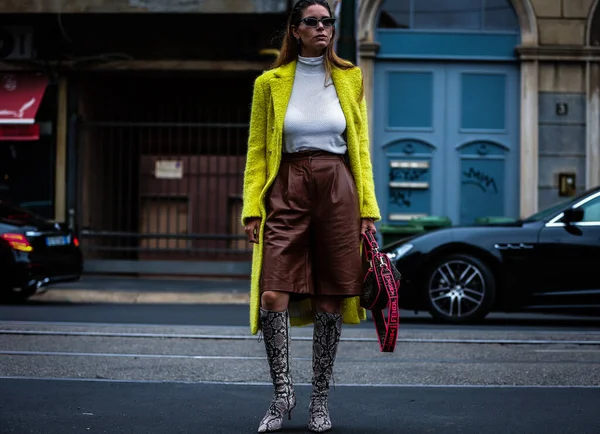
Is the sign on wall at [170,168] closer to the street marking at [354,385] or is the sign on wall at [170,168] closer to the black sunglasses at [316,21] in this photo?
the street marking at [354,385]

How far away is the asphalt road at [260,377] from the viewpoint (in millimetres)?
4957

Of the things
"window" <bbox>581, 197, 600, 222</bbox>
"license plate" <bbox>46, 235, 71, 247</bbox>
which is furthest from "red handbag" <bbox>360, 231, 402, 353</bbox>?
"license plate" <bbox>46, 235, 71, 247</bbox>

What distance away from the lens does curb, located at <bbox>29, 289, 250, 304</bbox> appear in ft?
45.8

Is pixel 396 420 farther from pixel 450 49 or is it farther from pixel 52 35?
pixel 52 35

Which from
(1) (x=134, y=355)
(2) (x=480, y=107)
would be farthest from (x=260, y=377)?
(2) (x=480, y=107)

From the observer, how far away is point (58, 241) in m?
12.8

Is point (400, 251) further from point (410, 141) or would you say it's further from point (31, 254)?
point (410, 141)

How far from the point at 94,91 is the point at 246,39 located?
281cm

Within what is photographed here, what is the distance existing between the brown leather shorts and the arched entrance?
12827 mm

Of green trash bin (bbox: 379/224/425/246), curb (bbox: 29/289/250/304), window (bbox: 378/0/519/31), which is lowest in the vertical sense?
curb (bbox: 29/289/250/304)

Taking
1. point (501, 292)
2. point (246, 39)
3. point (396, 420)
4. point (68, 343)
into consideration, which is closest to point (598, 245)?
point (501, 292)

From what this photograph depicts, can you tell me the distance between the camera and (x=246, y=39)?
1811cm

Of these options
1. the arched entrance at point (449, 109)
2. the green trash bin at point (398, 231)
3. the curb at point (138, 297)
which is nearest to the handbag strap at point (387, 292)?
the curb at point (138, 297)

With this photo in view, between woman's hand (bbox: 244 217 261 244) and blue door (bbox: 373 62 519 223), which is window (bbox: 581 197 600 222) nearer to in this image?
woman's hand (bbox: 244 217 261 244)
